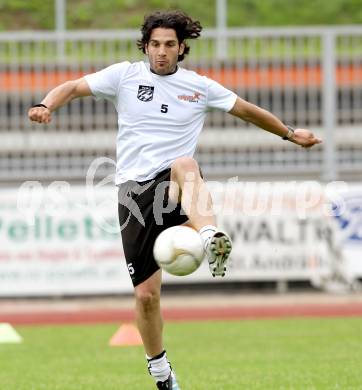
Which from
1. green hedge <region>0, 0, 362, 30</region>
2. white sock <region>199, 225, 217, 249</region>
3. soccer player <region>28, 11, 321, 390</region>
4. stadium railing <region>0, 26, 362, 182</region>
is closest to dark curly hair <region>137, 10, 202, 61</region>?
soccer player <region>28, 11, 321, 390</region>

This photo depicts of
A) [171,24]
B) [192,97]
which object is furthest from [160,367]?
[171,24]

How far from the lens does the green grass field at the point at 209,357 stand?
8.71 m

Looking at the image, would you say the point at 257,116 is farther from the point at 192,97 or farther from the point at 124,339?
the point at 124,339

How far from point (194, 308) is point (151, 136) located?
8252 millimetres

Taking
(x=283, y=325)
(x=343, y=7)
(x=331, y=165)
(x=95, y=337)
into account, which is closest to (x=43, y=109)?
(x=95, y=337)

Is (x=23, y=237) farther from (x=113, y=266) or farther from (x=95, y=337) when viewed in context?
(x=95, y=337)

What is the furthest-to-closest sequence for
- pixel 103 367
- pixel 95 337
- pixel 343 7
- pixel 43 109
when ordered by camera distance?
pixel 343 7 → pixel 95 337 → pixel 103 367 → pixel 43 109

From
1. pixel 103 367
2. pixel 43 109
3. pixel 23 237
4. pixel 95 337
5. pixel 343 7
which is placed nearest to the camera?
pixel 43 109

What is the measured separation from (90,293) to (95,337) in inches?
137

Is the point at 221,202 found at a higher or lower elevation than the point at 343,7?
lower

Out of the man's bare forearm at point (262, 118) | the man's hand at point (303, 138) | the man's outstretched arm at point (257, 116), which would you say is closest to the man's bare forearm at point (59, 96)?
the man's outstretched arm at point (257, 116)

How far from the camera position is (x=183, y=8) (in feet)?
77.9

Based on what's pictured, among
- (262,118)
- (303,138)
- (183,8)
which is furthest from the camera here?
(183,8)

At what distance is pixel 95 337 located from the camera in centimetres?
1285
